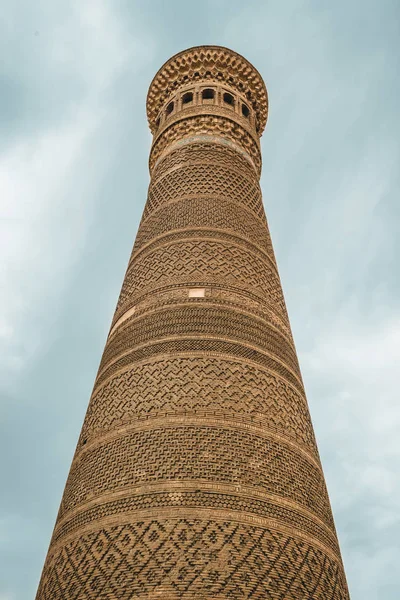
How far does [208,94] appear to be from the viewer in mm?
9047

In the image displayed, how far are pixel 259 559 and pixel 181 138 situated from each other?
5.97 meters

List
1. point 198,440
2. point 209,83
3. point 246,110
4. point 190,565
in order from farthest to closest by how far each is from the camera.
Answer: point 246,110, point 209,83, point 198,440, point 190,565

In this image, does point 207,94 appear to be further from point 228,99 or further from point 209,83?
point 228,99

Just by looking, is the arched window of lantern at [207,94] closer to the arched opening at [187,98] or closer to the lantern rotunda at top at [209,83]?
Result: the lantern rotunda at top at [209,83]

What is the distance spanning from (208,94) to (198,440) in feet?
20.0

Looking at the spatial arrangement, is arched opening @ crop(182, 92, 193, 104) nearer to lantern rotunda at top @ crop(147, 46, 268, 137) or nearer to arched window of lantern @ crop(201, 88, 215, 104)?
lantern rotunda at top @ crop(147, 46, 268, 137)

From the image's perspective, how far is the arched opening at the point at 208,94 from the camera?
8924 millimetres

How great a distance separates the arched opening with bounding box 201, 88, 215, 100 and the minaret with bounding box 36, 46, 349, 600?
1913mm

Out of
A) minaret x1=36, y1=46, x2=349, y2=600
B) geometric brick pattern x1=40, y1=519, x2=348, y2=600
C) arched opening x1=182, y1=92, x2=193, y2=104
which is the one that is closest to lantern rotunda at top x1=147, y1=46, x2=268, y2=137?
arched opening x1=182, y1=92, x2=193, y2=104

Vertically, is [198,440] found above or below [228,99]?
below

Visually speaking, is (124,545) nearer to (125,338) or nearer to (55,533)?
(55,533)

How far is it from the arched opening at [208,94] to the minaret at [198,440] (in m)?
1.91

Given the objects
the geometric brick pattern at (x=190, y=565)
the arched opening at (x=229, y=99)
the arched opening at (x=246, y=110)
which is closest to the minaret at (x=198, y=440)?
the geometric brick pattern at (x=190, y=565)

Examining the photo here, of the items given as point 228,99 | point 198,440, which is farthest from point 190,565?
point 228,99
